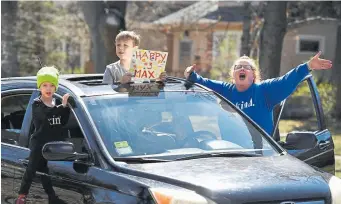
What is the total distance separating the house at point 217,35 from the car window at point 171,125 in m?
20.9

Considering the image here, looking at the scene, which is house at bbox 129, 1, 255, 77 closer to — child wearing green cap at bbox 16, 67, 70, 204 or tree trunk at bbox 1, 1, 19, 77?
tree trunk at bbox 1, 1, 19, 77

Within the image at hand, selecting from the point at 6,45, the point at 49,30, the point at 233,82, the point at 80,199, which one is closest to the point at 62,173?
the point at 80,199

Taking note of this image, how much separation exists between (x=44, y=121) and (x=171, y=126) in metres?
0.97

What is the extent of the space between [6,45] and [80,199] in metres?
19.1

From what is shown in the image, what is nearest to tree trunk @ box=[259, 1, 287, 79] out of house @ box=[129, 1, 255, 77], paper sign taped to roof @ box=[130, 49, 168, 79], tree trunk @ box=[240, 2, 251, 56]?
tree trunk @ box=[240, 2, 251, 56]

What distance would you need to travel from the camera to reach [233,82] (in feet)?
22.5

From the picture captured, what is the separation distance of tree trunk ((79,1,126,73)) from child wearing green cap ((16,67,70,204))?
1488cm

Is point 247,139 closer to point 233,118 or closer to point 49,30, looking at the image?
point 233,118

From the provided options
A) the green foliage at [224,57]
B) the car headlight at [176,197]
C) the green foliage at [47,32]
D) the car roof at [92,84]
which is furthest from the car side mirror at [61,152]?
the green foliage at [47,32]

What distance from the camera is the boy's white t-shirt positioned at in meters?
6.18

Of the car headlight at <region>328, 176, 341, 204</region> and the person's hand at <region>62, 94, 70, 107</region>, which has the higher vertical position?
the person's hand at <region>62, 94, 70, 107</region>

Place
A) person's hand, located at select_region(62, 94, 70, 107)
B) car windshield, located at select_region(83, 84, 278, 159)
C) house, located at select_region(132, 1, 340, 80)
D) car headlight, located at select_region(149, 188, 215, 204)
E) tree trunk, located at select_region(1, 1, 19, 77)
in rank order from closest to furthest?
car headlight, located at select_region(149, 188, 215, 204)
car windshield, located at select_region(83, 84, 278, 159)
person's hand, located at select_region(62, 94, 70, 107)
tree trunk, located at select_region(1, 1, 19, 77)
house, located at select_region(132, 1, 340, 80)

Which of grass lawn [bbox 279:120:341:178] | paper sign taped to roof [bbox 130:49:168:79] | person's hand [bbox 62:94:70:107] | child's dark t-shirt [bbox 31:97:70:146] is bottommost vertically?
grass lawn [bbox 279:120:341:178]

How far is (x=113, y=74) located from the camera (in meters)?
6.28
